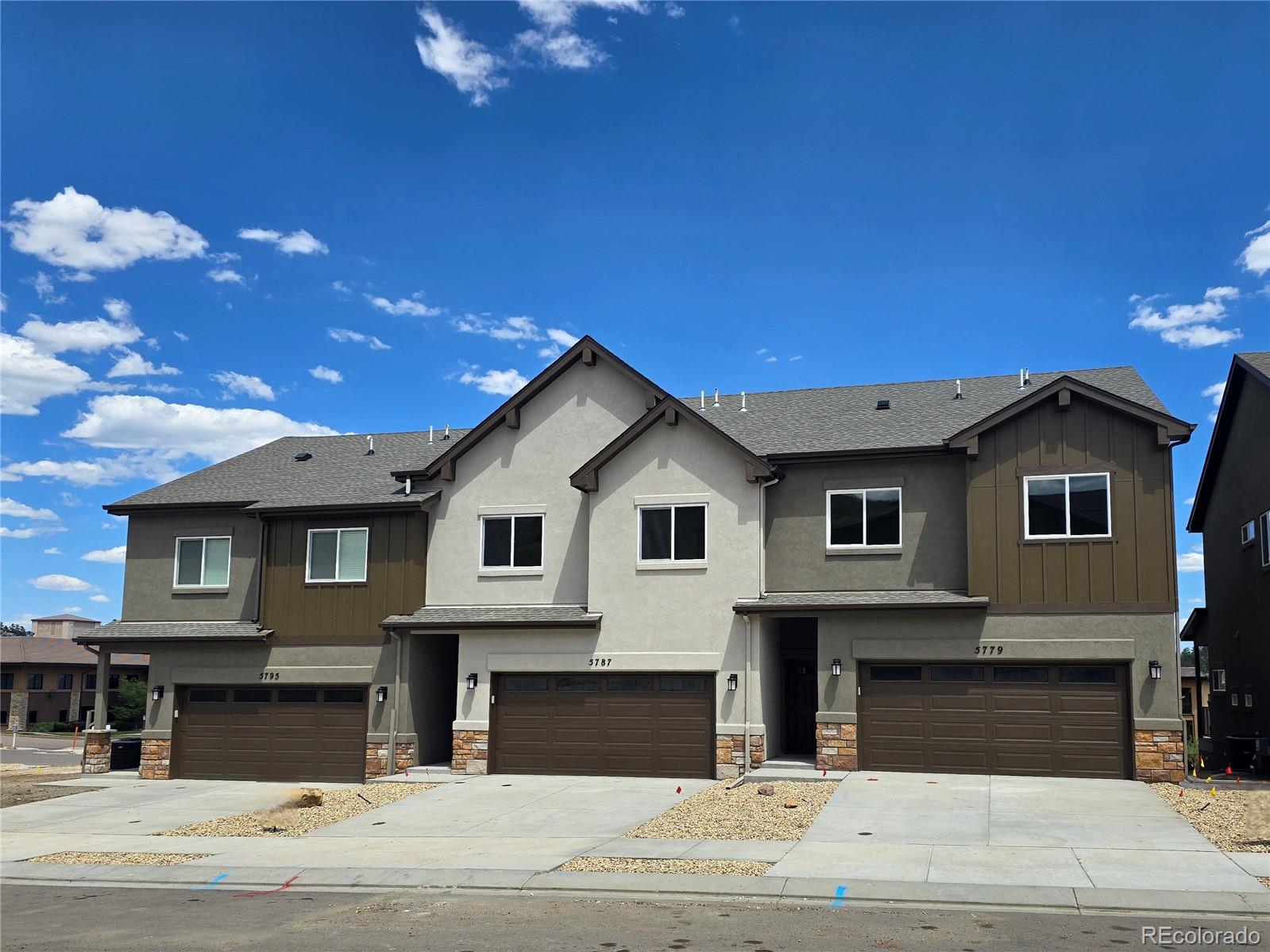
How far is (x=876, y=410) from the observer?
2481cm

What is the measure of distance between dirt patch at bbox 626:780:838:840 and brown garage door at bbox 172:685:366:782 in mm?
8819

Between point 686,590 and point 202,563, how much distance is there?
472 inches

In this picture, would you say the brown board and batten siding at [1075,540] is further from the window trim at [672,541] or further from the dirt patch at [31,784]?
the dirt patch at [31,784]

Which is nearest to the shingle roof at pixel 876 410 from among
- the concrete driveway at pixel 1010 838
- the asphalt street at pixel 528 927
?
the concrete driveway at pixel 1010 838

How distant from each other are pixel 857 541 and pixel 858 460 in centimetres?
163

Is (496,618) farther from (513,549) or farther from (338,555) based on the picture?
(338,555)

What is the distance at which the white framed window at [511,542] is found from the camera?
2455 centimetres

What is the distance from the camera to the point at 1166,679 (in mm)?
20016

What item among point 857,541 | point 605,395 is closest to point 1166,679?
point 857,541

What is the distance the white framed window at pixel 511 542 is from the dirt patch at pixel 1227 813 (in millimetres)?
12794

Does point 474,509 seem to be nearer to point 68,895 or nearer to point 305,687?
point 305,687

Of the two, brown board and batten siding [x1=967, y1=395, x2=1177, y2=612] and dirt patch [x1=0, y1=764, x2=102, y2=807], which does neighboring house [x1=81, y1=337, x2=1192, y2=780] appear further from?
dirt patch [x1=0, y1=764, x2=102, y2=807]

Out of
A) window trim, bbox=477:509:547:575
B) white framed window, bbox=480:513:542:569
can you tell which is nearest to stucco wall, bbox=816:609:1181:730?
window trim, bbox=477:509:547:575

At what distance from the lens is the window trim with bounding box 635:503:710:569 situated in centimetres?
2284
